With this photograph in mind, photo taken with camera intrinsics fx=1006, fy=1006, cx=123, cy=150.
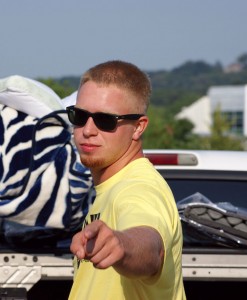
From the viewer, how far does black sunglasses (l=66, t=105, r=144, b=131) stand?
265 centimetres

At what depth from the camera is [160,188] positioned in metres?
2.53

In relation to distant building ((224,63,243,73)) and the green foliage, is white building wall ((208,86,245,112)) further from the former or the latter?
distant building ((224,63,243,73))

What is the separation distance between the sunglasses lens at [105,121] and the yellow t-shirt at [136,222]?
0.12 m

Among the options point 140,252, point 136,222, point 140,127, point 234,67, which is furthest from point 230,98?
point 234,67

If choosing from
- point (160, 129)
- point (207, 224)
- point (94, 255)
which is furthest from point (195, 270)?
point (160, 129)

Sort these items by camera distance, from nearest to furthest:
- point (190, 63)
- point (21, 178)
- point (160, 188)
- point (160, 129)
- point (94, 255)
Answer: point (94, 255) → point (160, 188) → point (21, 178) → point (160, 129) → point (190, 63)

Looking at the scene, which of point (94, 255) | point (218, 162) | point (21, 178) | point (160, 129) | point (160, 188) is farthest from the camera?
point (160, 129)

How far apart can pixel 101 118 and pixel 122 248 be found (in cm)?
65

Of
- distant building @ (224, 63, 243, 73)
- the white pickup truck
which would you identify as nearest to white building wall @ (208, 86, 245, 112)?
the white pickup truck

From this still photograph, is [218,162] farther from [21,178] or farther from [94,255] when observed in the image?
[94,255]

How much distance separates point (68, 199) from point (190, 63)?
18566cm

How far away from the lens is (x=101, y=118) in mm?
2650

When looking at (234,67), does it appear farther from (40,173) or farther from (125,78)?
(125,78)

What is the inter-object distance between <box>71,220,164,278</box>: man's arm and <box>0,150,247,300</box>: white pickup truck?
1494 millimetres
